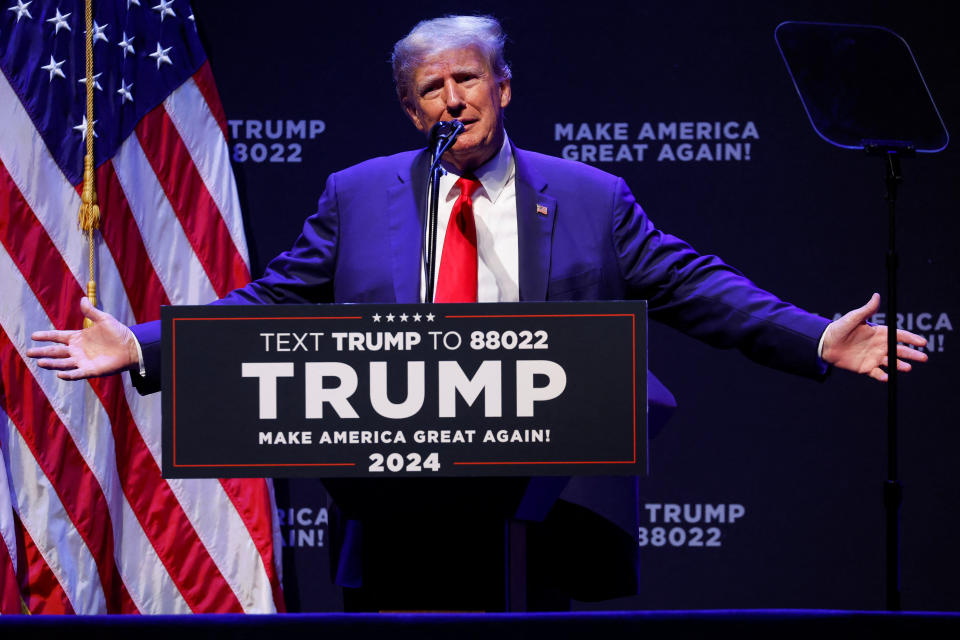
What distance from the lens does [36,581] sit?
3.31 metres

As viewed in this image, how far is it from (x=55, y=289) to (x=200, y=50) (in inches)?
35.5

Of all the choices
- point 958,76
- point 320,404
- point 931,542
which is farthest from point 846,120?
point 320,404

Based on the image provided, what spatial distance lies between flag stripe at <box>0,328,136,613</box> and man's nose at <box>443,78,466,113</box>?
1.83m

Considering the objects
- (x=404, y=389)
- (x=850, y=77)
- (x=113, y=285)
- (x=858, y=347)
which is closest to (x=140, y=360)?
(x=404, y=389)

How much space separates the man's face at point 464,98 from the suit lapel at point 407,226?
9cm

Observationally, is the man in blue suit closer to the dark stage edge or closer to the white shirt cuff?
the white shirt cuff

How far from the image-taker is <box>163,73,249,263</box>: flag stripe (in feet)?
11.5

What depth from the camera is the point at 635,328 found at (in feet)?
4.81

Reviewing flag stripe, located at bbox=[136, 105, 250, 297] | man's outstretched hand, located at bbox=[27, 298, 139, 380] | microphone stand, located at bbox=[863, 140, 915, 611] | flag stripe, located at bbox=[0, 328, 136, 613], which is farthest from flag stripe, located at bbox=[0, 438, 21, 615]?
microphone stand, located at bbox=[863, 140, 915, 611]

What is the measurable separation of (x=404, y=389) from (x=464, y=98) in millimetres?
920

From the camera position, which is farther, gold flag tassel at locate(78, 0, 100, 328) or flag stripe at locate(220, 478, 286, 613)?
flag stripe at locate(220, 478, 286, 613)

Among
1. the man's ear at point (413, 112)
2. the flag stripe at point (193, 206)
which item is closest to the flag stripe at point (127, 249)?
the flag stripe at point (193, 206)

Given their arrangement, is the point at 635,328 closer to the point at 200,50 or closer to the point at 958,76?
the point at 200,50

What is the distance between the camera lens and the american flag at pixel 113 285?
3.31 meters
